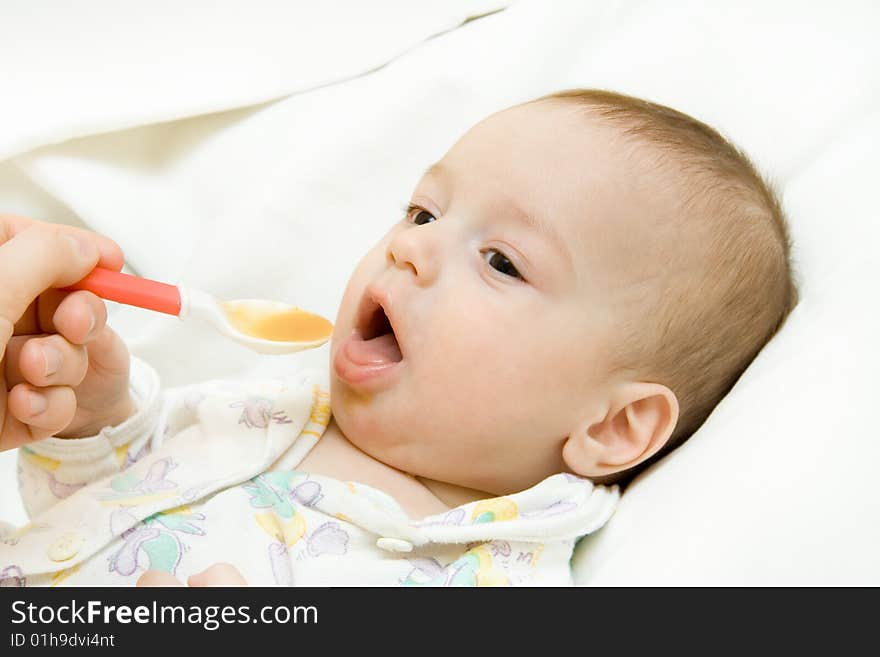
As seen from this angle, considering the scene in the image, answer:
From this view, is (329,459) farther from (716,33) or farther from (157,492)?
(716,33)

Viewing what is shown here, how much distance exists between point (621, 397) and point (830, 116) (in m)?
0.57

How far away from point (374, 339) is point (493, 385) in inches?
6.2

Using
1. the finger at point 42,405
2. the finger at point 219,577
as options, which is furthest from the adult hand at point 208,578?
the finger at point 42,405


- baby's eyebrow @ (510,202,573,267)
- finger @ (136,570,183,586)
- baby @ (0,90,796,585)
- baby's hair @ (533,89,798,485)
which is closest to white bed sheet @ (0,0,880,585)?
baby's hair @ (533,89,798,485)

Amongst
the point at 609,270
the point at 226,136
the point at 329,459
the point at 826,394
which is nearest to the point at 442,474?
the point at 329,459

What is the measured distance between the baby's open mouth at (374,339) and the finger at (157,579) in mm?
302

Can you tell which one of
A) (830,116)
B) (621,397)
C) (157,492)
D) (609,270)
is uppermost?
(830,116)

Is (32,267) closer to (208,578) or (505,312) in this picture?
(208,578)

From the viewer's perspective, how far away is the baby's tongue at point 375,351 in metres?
1.12

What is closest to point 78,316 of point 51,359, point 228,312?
point 51,359

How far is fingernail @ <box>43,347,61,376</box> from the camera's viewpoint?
973mm

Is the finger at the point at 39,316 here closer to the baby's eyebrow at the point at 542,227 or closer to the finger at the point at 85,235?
the finger at the point at 85,235

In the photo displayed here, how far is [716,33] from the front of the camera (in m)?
1.51

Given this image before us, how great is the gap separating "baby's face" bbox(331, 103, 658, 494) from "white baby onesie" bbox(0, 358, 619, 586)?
8 centimetres
